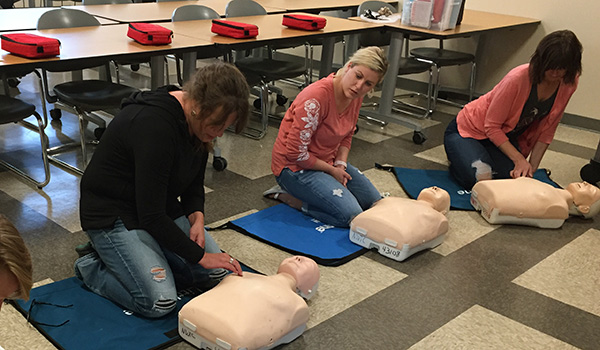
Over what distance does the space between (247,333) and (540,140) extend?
2.29m

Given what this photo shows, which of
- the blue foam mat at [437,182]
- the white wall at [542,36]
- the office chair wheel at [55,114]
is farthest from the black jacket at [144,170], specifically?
the white wall at [542,36]

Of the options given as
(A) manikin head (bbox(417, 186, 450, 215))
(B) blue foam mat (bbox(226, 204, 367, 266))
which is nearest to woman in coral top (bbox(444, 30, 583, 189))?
(A) manikin head (bbox(417, 186, 450, 215))

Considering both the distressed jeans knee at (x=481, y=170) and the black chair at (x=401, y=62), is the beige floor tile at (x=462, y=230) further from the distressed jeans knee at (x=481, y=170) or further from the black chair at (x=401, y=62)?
the black chair at (x=401, y=62)

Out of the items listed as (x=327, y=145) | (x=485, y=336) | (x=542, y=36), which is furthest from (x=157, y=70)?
(x=542, y=36)

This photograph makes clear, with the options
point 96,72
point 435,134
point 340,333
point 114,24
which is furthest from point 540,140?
point 96,72

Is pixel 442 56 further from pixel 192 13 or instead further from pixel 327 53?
pixel 192 13

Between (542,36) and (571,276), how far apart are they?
295 centimetres

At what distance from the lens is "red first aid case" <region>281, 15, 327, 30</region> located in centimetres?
393

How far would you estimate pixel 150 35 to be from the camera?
3.12 metres

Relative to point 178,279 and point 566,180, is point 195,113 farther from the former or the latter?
point 566,180

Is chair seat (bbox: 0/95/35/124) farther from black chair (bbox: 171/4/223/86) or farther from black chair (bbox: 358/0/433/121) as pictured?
black chair (bbox: 358/0/433/121)

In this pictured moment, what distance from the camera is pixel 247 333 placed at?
5.91 feet

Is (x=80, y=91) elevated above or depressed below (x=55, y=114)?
above

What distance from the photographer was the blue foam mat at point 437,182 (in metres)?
3.25
